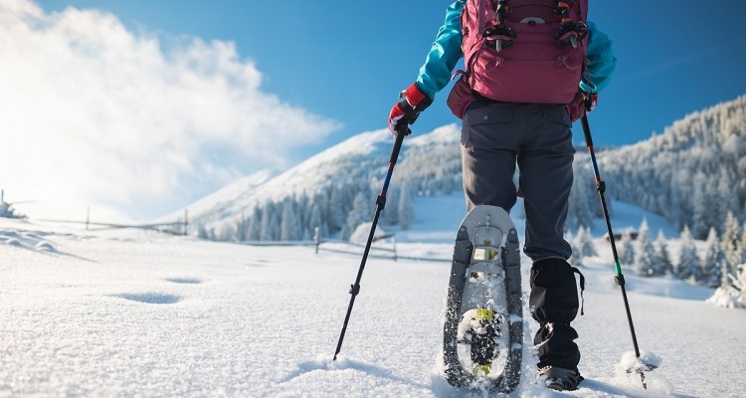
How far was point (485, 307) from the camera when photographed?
4.45 ft

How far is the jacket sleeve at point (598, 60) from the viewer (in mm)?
1773

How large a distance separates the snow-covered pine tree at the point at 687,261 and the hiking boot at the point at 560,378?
49467 millimetres

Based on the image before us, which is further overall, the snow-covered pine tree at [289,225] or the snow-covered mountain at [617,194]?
the snow-covered mountain at [617,194]

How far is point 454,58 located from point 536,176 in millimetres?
646

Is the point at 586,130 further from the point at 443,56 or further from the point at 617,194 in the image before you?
the point at 617,194

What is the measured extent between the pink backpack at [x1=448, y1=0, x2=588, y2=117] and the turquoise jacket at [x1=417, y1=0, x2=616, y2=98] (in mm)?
150

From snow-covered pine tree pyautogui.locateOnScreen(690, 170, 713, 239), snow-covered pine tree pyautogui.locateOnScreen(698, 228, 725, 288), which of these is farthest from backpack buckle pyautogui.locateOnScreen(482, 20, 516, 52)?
snow-covered pine tree pyautogui.locateOnScreen(690, 170, 713, 239)

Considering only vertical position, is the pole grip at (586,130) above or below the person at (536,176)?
above

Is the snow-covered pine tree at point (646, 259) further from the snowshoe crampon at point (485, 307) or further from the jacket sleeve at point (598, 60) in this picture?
the snowshoe crampon at point (485, 307)

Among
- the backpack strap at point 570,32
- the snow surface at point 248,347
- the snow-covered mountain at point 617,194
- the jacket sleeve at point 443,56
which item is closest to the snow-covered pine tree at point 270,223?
the snow-covered mountain at point 617,194

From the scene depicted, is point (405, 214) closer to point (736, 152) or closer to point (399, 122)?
point (399, 122)

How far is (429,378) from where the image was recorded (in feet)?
4.41

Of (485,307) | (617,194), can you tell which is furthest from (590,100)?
(617,194)

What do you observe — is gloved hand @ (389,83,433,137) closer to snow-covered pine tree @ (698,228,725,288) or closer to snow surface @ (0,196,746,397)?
snow surface @ (0,196,746,397)
